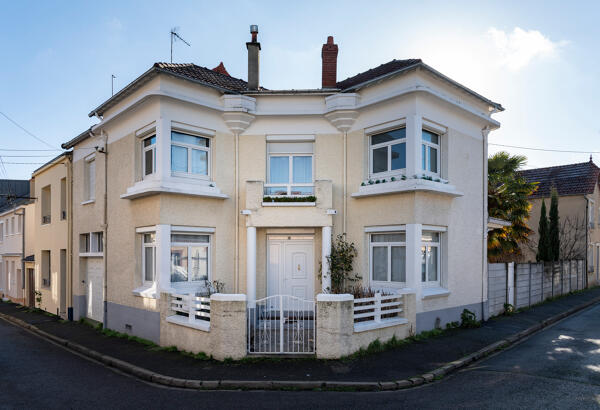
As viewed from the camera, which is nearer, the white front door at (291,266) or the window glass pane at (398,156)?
the window glass pane at (398,156)

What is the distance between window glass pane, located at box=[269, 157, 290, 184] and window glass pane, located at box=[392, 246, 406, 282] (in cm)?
373

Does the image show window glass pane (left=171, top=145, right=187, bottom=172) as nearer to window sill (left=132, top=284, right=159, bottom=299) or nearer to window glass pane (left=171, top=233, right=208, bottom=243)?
window glass pane (left=171, top=233, right=208, bottom=243)

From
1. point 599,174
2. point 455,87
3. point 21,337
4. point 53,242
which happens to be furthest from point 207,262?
point 599,174

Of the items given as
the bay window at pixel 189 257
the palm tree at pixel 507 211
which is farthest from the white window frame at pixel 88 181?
the palm tree at pixel 507 211

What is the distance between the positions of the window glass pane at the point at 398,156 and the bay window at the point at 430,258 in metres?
1.92

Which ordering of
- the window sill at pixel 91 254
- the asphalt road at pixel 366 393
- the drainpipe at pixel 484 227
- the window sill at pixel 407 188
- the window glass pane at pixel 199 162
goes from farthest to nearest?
the window sill at pixel 91 254
the drainpipe at pixel 484 227
the window glass pane at pixel 199 162
the window sill at pixel 407 188
the asphalt road at pixel 366 393

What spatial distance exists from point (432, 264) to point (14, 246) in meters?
23.4

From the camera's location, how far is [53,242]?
17266 millimetres

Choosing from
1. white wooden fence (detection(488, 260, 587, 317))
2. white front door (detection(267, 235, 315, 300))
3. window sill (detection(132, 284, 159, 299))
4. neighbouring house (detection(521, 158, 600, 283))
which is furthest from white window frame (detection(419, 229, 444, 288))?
neighbouring house (detection(521, 158, 600, 283))

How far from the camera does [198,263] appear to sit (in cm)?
1128

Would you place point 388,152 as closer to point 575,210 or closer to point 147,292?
point 147,292

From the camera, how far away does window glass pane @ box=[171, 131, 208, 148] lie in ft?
36.2

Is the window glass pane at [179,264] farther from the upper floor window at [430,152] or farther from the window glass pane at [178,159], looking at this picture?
the upper floor window at [430,152]

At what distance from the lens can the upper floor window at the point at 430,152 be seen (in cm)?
1116
